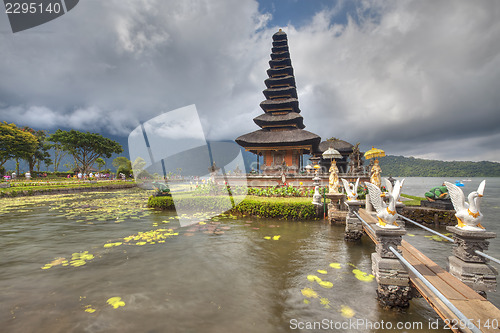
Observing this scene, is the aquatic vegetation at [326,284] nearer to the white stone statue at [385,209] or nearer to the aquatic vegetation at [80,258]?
the white stone statue at [385,209]

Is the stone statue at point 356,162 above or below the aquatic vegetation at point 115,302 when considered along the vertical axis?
above

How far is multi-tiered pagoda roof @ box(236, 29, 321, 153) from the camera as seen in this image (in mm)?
21969

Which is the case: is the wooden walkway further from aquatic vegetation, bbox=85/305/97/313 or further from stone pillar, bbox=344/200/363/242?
aquatic vegetation, bbox=85/305/97/313

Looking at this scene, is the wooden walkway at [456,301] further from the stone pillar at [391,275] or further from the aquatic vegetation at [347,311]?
the aquatic vegetation at [347,311]

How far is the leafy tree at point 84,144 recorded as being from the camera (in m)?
37.7

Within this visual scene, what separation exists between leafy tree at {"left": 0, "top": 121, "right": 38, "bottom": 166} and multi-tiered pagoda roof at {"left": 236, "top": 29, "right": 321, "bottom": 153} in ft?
122

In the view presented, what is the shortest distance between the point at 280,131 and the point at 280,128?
116 centimetres

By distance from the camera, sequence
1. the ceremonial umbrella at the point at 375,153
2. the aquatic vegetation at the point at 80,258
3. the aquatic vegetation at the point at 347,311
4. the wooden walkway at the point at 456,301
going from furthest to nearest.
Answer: the ceremonial umbrella at the point at 375,153, the aquatic vegetation at the point at 80,258, the aquatic vegetation at the point at 347,311, the wooden walkway at the point at 456,301

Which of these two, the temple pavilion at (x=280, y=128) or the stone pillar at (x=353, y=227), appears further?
the temple pavilion at (x=280, y=128)

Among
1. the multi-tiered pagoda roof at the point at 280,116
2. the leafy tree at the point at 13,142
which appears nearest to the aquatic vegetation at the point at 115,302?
the multi-tiered pagoda roof at the point at 280,116

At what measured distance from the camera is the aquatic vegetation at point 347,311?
335 centimetres

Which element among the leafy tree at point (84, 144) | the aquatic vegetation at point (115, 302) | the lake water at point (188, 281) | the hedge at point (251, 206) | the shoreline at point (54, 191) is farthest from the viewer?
the leafy tree at point (84, 144)

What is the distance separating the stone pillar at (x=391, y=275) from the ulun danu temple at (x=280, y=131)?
607 inches

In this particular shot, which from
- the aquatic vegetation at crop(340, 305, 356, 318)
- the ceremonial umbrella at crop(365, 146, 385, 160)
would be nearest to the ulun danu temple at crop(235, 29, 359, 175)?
the ceremonial umbrella at crop(365, 146, 385, 160)
